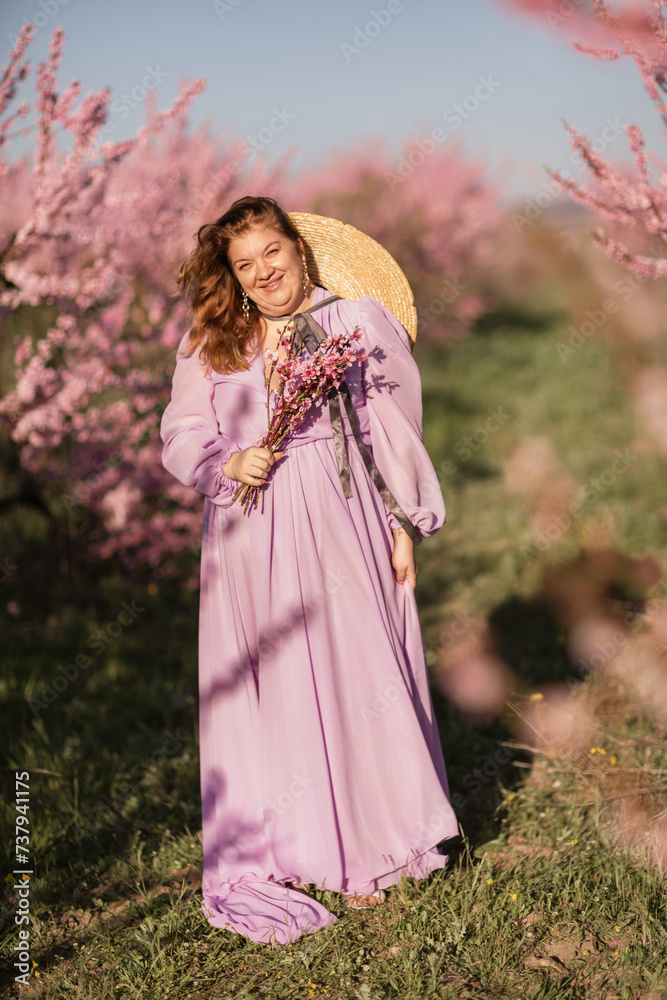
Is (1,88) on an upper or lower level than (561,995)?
upper

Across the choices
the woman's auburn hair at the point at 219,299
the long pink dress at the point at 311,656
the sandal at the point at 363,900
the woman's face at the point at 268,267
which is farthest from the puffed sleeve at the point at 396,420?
the sandal at the point at 363,900

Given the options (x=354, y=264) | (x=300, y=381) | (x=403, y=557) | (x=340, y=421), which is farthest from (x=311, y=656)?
(x=354, y=264)

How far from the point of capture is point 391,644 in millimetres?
2566

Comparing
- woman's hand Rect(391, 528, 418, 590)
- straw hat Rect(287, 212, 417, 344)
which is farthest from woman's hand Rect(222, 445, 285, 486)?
straw hat Rect(287, 212, 417, 344)

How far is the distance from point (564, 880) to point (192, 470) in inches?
68.9

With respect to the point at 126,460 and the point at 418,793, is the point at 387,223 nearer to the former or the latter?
the point at 126,460

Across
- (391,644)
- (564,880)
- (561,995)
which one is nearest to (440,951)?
(561,995)

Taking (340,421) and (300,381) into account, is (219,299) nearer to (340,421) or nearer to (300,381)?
(300,381)

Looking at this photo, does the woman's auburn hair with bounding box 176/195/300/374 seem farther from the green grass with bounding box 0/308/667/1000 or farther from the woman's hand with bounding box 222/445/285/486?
the green grass with bounding box 0/308/667/1000

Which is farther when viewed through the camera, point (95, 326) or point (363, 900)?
point (95, 326)

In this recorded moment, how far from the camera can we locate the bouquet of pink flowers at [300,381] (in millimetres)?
2422

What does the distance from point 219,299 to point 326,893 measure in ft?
6.14

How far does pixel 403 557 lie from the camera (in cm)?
267

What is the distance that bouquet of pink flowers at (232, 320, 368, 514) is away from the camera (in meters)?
2.42
